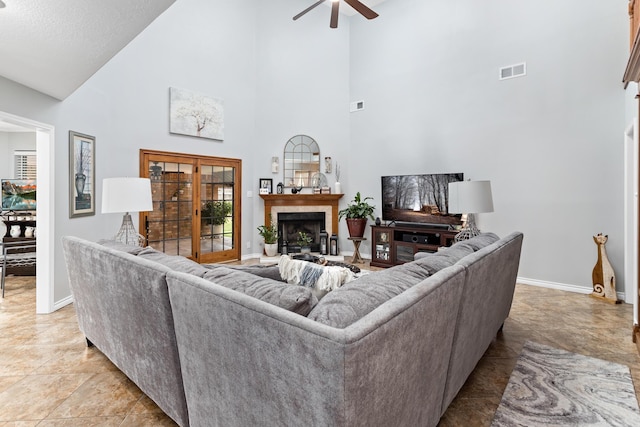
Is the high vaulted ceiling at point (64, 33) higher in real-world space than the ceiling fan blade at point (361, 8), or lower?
lower

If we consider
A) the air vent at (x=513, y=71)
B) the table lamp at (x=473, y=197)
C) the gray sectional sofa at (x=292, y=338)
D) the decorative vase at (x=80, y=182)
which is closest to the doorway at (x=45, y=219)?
the decorative vase at (x=80, y=182)

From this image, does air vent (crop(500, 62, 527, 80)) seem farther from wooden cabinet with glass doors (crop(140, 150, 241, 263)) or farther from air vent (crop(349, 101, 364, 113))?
wooden cabinet with glass doors (crop(140, 150, 241, 263))

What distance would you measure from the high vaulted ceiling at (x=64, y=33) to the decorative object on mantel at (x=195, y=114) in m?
2.28

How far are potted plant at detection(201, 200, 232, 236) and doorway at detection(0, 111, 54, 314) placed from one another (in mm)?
2389

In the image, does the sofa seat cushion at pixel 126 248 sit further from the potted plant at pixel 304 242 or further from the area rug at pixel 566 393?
the potted plant at pixel 304 242

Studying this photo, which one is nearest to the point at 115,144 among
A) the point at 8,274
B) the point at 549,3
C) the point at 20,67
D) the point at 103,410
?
the point at 20,67

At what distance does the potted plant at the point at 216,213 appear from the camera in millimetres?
5641

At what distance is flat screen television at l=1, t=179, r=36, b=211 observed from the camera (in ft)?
19.2

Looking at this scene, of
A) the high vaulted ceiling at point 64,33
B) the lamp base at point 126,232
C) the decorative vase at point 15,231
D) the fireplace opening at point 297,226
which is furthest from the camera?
the fireplace opening at point 297,226

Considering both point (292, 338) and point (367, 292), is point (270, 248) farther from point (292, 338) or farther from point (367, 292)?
point (292, 338)

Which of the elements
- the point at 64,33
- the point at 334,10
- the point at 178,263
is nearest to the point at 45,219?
the point at 64,33

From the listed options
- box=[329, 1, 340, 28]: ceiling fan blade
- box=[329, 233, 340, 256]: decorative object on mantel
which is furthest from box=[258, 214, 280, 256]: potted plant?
box=[329, 1, 340, 28]: ceiling fan blade

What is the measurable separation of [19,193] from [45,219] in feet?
12.1

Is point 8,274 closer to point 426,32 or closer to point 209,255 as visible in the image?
point 209,255
